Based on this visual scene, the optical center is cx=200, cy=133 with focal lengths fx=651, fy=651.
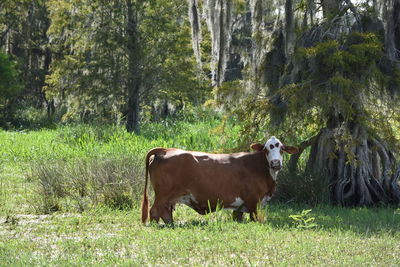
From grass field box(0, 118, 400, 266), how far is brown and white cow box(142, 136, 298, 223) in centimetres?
A: 24

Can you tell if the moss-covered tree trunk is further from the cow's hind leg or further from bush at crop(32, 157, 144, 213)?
the cow's hind leg

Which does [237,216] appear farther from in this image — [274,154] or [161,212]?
[161,212]

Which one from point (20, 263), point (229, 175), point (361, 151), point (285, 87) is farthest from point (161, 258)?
point (361, 151)

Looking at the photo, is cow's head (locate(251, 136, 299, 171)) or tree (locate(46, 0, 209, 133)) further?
tree (locate(46, 0, 209, 133))

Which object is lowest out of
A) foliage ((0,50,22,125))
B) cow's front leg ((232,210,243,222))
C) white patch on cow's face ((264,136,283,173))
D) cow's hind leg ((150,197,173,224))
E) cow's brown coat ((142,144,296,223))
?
cow's front leg ((232,210,243,222))

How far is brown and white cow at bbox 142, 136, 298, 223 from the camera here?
314 inches

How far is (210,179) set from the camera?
8.10m

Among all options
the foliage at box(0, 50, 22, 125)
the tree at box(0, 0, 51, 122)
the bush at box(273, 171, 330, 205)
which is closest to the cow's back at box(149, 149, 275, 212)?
the bush at box(273, 171, 330, 205)

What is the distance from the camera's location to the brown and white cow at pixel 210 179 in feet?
26.2

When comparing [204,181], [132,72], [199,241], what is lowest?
[199,241]

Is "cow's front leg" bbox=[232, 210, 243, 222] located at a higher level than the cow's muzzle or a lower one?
lower

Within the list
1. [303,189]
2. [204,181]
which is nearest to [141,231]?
[204,181]

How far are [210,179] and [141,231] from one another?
4.03 feet

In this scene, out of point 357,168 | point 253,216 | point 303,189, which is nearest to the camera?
point 253,216
